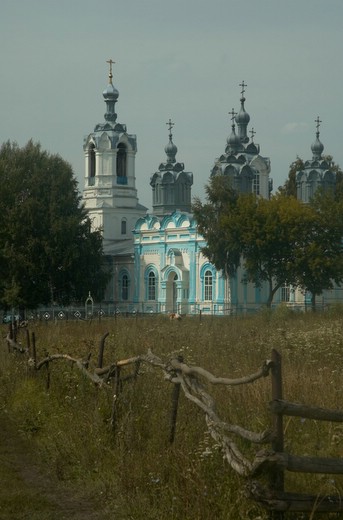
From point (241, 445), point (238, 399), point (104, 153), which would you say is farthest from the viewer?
point (104, 153)

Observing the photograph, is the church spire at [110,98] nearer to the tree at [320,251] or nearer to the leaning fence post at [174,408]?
the tree at [320,251]

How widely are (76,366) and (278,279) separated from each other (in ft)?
145

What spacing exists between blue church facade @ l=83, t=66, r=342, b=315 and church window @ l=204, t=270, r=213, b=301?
0.18 ft

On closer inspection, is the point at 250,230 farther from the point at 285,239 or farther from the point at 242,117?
the point at 242,117

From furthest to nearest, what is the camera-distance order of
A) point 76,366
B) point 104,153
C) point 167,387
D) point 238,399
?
point 104,153
point 76,366
point 167,387
point 238,399

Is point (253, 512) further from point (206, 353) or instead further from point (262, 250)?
point (262, 250)

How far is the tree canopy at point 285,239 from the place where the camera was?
54.8m

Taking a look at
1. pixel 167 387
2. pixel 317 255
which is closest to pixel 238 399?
pixel 167 387

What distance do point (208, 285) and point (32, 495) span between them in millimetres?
55750

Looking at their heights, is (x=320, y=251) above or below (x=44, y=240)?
below

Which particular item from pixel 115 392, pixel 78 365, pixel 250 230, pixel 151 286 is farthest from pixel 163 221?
pixel 115 392

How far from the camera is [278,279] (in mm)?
57406

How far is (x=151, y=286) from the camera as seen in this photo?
69.2 m

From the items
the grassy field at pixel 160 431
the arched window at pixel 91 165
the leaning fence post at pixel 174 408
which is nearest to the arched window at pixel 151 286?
the arched window at pixel 91 165
